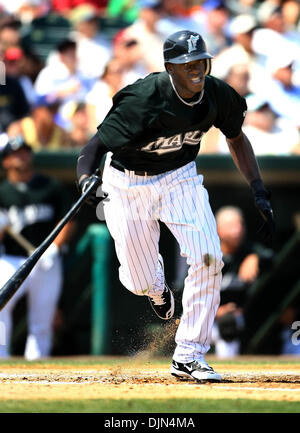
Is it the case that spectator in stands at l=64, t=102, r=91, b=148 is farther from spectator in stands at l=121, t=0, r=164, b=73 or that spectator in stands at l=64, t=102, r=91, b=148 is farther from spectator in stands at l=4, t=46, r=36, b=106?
spectator in stands at l=121, t=0, r=164, b=73

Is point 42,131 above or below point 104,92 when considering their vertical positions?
below

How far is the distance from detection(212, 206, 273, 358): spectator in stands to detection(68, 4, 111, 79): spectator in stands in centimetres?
232

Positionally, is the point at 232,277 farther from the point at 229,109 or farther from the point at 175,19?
the point at 229,109

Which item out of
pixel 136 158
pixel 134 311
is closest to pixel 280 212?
pixel 134 311

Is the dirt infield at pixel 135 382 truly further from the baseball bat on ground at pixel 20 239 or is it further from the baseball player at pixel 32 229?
the baseball bat on ground at pixel 20 239

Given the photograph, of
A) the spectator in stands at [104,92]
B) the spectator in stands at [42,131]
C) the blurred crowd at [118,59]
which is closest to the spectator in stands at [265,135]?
the blurred crowd at [118,59]

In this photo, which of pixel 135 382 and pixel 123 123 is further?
pixel 135 382

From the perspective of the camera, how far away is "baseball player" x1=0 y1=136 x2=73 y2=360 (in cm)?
849

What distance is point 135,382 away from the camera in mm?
5395

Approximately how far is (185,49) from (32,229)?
12.7 ft

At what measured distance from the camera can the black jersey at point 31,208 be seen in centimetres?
853

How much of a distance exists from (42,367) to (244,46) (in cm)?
480

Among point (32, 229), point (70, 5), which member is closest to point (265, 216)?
point (32, 229)
